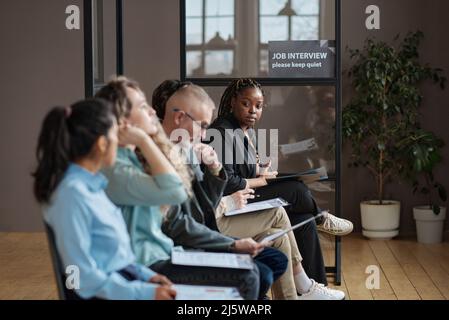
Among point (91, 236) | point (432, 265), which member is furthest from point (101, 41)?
point (432, 265)

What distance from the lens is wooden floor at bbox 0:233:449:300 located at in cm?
451

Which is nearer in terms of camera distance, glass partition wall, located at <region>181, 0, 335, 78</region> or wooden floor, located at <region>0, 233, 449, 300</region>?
wooden floor, located at <region>0, 233, 449, 300</region>

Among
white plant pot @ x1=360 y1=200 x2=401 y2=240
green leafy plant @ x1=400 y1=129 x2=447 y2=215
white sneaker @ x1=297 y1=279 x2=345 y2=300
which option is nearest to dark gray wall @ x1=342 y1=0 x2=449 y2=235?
green leafy plant @ x1=400 y1=129 x2=447 y2=215

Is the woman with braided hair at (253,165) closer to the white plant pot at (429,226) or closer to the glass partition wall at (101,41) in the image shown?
the glass partition wall at (101,41)

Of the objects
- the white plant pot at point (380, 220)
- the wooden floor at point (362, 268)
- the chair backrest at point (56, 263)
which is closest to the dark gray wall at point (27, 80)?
the wooden floor at point (362, 268)

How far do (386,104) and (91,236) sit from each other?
446cm

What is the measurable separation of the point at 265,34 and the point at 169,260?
2.86m

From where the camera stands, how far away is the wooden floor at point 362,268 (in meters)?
4.51

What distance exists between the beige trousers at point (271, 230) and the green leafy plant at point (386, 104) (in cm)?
261

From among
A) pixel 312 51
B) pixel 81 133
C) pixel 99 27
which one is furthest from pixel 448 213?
pixel 81 133

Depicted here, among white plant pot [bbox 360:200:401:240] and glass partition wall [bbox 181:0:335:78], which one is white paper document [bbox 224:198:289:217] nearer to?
glass partition wall [bbox 181:0:335:78]

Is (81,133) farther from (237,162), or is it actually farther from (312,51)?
(312,51)

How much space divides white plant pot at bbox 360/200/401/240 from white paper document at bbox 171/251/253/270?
3.96m
